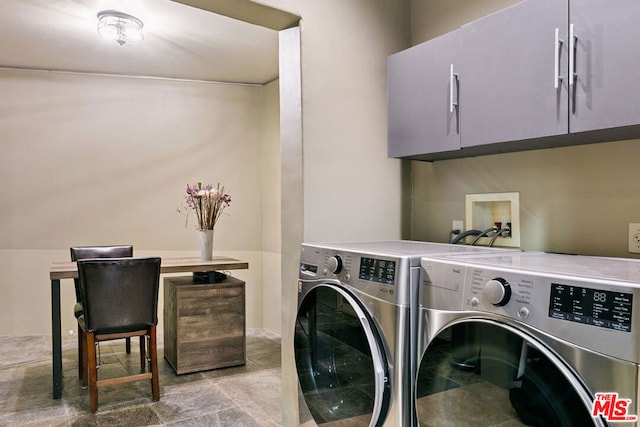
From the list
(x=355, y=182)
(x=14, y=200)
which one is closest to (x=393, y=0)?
(x=355, y=182)

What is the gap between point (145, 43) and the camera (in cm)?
355

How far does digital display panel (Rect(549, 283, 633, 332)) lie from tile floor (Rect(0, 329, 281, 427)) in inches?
79.9

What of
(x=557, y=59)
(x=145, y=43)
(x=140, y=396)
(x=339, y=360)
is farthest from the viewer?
(x=145, y=43)

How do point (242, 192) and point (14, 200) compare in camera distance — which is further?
point (242, 192)

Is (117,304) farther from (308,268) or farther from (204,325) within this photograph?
(308,268)

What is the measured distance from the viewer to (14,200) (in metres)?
4.24

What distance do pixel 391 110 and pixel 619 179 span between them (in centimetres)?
96

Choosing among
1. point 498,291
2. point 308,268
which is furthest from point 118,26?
point 498,291

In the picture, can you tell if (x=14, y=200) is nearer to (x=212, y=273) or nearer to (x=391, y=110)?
(x=212, y=273)

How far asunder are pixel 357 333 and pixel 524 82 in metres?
1.03

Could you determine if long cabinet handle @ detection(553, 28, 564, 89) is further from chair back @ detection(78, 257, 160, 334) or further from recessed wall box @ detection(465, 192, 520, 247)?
chair back @ detection(78, 257, 160, 334)

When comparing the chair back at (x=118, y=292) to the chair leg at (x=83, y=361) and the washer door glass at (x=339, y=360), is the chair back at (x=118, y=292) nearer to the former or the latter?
the chair leg at (x=83, y=361)

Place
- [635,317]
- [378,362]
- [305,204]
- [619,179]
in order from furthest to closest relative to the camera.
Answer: [305,204]
[619,179]
[378,362]
[635,317]

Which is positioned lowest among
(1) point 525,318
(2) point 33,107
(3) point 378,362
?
(3) point 378,362
